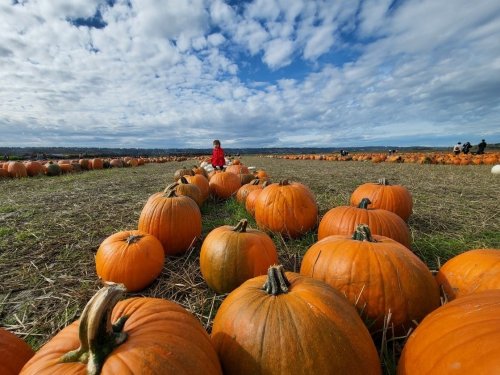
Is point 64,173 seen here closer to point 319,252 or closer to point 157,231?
point 157,231

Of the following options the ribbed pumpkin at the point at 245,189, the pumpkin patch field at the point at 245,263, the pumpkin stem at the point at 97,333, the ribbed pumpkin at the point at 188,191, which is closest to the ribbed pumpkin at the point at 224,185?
the ribbed pumpkin at the point at 245,189

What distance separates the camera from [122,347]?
1.17m

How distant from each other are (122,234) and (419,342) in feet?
9.71

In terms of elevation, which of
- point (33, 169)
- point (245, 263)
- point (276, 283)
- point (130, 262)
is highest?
point (276, 283)

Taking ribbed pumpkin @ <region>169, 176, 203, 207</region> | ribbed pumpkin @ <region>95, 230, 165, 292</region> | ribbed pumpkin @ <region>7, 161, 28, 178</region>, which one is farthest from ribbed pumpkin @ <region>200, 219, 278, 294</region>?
ribbed pumpkin @ <region>7, 161, 28, 178</region>

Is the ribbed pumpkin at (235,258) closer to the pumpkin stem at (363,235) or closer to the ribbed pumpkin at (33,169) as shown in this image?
the pumpkin stem at (363,235)

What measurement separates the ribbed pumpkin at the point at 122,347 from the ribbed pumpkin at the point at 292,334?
165 mm

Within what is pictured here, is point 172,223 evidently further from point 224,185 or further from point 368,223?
point 224,185

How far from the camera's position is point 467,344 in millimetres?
1180

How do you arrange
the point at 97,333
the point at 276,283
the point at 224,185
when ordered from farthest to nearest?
the point at 224,185 → the point at 276,283 → the point at 97,333

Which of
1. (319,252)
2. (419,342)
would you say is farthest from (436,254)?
(419,342)

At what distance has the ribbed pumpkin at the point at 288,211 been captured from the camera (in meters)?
4.08

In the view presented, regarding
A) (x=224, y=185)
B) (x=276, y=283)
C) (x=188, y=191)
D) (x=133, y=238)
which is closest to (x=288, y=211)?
(x=133, y=238)

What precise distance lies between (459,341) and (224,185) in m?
6.01
